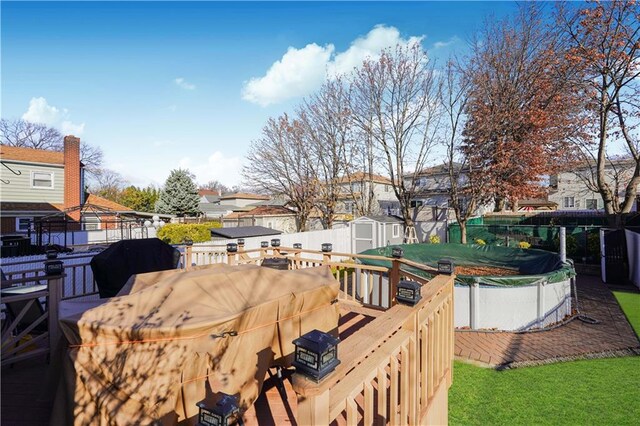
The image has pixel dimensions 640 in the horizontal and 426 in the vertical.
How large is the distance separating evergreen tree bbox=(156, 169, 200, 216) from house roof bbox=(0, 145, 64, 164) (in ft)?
34.8

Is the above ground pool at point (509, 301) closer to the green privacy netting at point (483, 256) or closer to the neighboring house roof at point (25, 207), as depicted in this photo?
the green privacy netting at point (483, 256)

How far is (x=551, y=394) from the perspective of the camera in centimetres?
406

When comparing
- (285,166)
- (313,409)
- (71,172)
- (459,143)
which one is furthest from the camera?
(285,166)

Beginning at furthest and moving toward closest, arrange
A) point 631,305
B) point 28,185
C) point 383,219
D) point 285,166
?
point 285,166 → point 28,185 → point 383,219 → point 631,305

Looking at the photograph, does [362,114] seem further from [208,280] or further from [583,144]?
[208,280]

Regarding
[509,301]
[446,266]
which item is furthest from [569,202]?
[446,266]

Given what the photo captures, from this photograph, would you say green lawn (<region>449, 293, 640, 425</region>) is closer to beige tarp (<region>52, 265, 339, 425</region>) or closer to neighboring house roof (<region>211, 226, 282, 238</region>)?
beige tarp (<region>52, 265, 339, 425</region>)

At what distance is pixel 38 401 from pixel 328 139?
19419 millimetres

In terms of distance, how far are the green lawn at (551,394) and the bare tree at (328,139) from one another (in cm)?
1647

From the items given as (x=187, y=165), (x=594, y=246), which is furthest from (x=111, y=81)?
(x=187, y=165)

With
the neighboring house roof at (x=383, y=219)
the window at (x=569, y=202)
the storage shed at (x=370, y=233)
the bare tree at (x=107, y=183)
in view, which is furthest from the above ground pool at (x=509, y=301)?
the bare tree at (x=107, y=183)

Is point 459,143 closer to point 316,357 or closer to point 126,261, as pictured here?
point 126,261

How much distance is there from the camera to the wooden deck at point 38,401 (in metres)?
2.78

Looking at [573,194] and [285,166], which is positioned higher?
[285,166]
